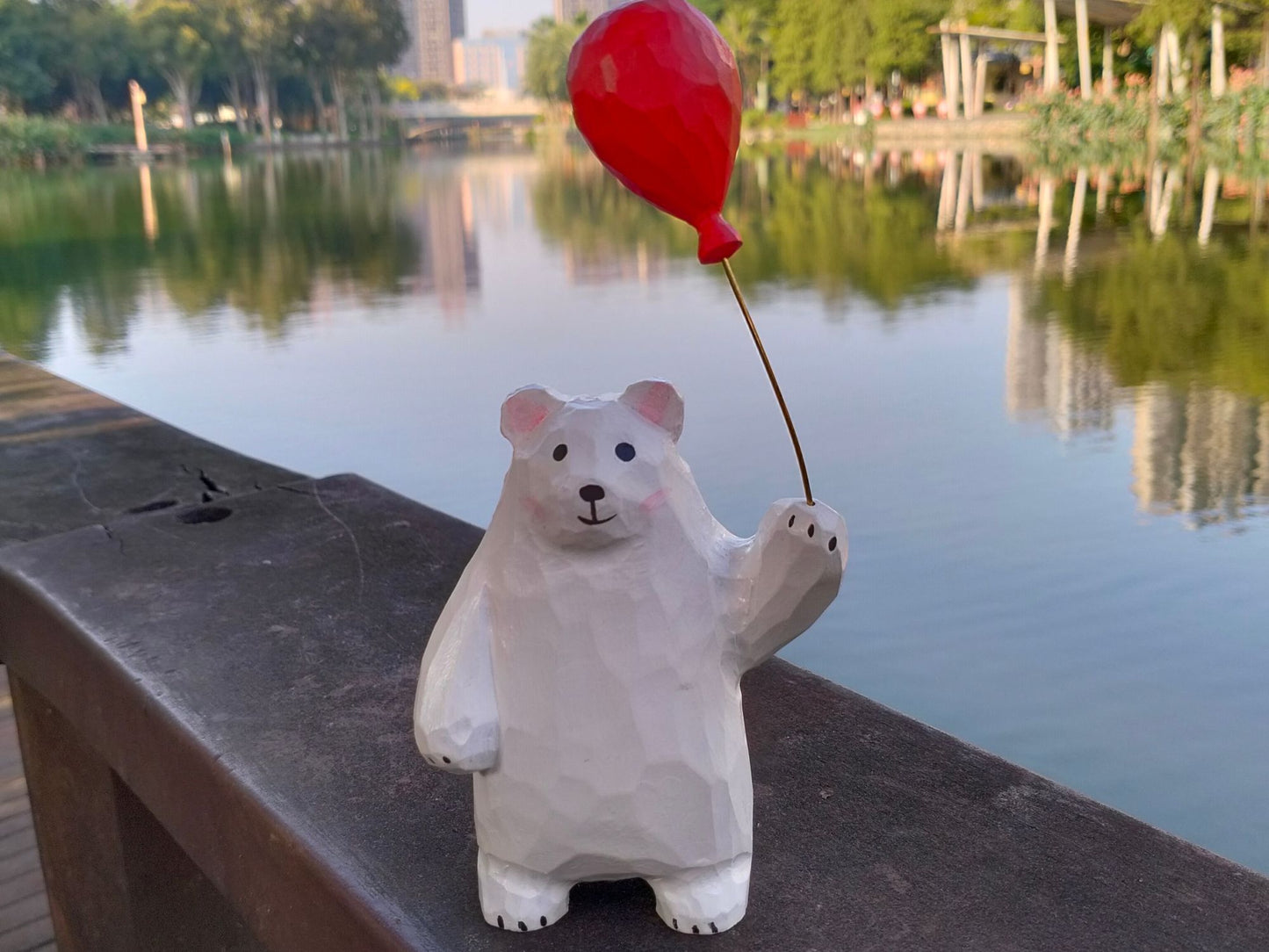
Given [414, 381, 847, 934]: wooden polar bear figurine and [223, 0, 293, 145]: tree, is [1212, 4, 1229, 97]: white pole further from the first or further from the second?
[223, 0, 293, 145]: tree

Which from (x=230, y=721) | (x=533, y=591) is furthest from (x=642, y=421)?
(x=230, y=721)

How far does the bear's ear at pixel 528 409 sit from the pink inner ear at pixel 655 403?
3.1 inches

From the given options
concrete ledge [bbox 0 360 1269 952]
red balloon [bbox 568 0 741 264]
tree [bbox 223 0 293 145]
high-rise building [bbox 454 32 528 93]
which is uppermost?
high-rise building [bbox 454 32 528 93]

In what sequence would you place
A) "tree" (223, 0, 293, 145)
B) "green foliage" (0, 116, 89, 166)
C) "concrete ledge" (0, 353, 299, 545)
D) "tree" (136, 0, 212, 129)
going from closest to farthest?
"concrete ledge" (0, 353, 299, 545), "green foliage" (0, 116, 89, 166), "tree" (136, 0, 212, 129), "tree" (223, 0, 293, 145)

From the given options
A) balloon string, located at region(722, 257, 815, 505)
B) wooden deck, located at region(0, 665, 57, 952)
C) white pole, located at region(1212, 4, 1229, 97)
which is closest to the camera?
balloon string, located at region(722, 257, 815, 505)

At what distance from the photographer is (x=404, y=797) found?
1426 mm

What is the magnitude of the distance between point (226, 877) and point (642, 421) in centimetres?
88

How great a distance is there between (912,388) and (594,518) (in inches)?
199

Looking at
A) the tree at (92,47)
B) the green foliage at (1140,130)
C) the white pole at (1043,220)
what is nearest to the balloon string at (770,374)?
the white pole at (1043,220)

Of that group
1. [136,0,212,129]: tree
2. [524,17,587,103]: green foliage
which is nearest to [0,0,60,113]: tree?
[136,0,212,129]: tree

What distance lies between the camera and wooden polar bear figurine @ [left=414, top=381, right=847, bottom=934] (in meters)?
A: 1.09

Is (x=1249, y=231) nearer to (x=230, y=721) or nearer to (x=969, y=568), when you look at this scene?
(x=969, y=568)

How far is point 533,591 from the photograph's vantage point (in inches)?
43.5

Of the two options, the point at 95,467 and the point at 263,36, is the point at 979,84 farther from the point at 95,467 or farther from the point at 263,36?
the point at 95,467
